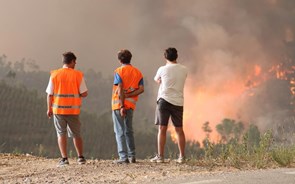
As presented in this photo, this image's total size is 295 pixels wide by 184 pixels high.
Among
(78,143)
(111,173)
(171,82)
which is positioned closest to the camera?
(111,173)

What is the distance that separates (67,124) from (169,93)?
7.14 ft

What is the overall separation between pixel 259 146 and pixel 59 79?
4.45 metres

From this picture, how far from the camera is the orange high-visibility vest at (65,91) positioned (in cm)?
1016

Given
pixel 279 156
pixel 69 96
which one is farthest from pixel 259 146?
pixel 69 96

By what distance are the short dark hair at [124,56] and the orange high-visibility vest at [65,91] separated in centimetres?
93

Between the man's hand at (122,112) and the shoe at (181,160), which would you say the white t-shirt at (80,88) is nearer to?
the man's hand at (122,112)

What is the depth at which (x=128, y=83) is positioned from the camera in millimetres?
10070

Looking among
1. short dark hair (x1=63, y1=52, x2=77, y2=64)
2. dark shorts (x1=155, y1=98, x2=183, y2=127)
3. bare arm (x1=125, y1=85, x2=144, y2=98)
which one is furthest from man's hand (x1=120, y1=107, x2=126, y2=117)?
short dark hair (x1=63, y1=52, x2=77, y2=64)

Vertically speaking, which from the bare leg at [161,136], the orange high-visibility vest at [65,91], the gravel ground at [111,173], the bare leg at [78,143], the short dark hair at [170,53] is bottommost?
the gravel ground at [111,173]

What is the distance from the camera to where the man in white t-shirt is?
1005 cm

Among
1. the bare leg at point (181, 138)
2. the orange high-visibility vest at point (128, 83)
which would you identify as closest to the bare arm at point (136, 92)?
the orange high-visibility vest at point (128, 83)

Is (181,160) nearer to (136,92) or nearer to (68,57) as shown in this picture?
(136,92)

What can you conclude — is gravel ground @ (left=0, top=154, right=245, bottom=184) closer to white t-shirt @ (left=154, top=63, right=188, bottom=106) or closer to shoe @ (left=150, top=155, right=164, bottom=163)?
shoe @ (left=150, top=155, right=164, bottom=163)

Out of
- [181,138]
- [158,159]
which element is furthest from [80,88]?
[181,138]
